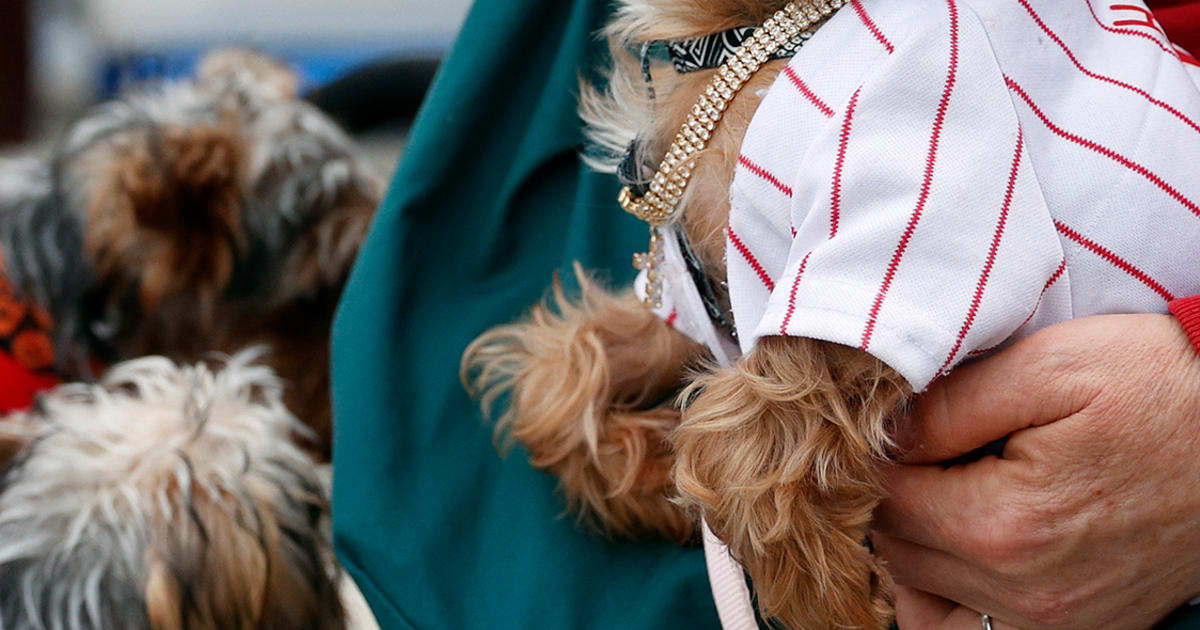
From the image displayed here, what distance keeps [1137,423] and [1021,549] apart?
12 centimetres

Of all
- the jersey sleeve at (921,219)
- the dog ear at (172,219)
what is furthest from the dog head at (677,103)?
the dog ear at (172,219)

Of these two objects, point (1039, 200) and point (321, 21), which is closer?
point (1039, 200)

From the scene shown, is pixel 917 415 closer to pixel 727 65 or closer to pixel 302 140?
pixel 727 65

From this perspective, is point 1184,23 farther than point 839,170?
Yes

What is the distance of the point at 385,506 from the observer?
3.10ft

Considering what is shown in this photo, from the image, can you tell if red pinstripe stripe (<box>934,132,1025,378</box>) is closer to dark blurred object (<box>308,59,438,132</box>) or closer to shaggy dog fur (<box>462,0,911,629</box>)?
shaggy dog fur (<box>462,0,911,629</box>)

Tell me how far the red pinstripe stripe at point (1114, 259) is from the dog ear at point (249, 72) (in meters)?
1.13

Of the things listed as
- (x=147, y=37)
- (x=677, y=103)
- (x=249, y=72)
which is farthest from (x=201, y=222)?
(x=147, y=37)

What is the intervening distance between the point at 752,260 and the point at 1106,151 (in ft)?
0.79

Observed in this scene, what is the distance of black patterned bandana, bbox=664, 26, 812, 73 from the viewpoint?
743 millimetres

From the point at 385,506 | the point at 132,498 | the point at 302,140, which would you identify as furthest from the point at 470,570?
the point at 302,140

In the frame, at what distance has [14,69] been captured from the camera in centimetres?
365

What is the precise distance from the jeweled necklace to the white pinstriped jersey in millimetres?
31

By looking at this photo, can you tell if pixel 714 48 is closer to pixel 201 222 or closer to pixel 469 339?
pixel 469 339
